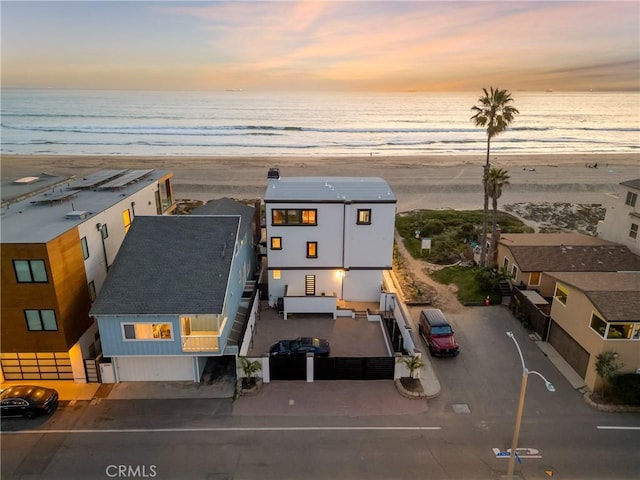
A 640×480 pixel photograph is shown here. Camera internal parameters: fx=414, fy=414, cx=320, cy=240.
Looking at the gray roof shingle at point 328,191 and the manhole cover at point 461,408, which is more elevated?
the gray roof shingle at point 328,191

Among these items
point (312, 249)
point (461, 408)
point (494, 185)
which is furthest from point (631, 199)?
point (312, 249)

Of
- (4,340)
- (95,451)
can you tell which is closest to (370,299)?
(95,451)

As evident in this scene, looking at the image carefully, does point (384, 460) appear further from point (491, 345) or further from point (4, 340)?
point (4, 340)

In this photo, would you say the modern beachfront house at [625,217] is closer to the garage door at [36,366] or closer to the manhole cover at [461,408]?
the manhole cover at [461,408]

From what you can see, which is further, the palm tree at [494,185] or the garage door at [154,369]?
the palm tree at [494,185]

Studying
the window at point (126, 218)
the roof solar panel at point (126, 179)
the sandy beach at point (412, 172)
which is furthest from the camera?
the sandy beach at point (412, 172)

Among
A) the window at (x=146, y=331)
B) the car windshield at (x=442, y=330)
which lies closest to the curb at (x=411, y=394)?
the car windshield at (x=442, y=330)

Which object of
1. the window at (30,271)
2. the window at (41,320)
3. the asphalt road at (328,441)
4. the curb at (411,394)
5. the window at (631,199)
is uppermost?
the window at (631,199)
